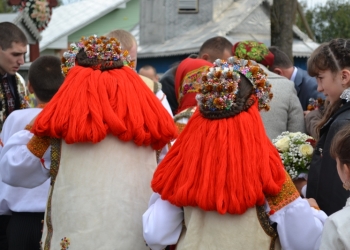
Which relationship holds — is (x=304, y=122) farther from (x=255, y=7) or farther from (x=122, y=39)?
(x=255, y=7)

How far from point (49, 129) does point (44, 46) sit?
78.4 feet

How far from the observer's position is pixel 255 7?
19.5m

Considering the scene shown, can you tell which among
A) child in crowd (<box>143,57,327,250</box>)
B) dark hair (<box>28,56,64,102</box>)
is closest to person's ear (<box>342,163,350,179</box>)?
child in crowd (<box>143,57,327,250</box>)

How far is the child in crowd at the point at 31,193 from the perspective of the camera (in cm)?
453

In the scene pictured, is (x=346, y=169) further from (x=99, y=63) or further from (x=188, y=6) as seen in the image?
(x=188, y=6)

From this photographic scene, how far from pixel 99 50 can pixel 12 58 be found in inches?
80.2

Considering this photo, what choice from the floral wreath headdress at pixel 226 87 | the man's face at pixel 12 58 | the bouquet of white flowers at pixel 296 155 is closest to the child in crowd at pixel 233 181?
the floral wreath headdress at pixel 226 87

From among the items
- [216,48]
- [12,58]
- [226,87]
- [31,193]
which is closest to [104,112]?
[226,87]

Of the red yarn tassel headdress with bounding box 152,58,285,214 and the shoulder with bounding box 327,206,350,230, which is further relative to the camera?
the red yarn tassel headdress with bounding box 152,58,285,214

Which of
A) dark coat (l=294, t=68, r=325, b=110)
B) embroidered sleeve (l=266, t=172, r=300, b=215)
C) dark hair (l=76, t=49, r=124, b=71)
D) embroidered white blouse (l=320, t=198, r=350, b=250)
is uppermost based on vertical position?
dark hair (l=76, t=49, r=124, b=71)

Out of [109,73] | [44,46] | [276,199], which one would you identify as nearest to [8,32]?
[109,73]

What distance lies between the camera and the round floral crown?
153 inches

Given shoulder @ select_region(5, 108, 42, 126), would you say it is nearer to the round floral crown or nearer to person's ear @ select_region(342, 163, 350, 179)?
the round floral crown

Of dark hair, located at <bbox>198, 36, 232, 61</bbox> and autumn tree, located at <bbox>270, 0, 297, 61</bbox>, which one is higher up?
dark hair, located at <bbox>198, 36, 232, 61</bbox>
